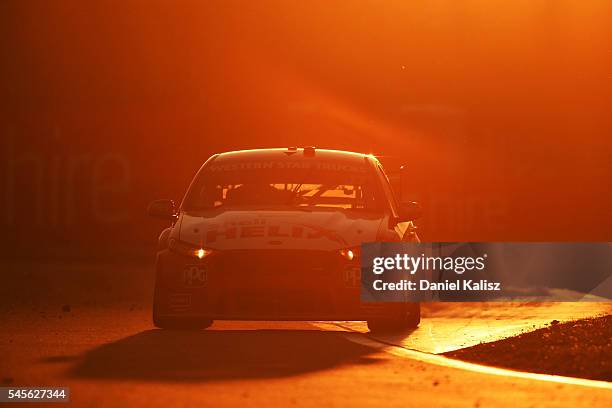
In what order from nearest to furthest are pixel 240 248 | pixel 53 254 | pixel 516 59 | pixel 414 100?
pixel 240 248 < pixel 53 254 < pixel 414 100 < pixel 516 59

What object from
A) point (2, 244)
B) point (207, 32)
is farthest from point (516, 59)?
point (2, 244)

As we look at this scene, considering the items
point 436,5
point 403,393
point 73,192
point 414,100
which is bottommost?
point 403,393

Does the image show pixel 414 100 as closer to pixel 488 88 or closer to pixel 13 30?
pixel 488 88

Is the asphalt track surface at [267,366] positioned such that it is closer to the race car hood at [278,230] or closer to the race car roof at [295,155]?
the race car hood at [278,230]

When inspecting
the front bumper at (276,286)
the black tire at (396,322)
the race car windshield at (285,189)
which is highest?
the race car windshield at (285,189)

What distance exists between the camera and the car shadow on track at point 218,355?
976cm

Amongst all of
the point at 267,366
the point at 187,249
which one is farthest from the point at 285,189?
the point at 267,366

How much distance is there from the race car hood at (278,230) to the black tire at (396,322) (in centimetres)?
73

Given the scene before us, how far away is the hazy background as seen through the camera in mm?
53281

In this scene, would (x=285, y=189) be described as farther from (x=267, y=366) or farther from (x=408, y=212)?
(x=267, y=366)

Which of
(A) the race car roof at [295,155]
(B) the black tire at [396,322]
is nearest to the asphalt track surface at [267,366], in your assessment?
(B) the black tire at [396,322]

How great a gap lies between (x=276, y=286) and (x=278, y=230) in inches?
19.4

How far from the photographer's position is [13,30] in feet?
193

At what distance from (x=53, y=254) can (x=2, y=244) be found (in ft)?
17.8
